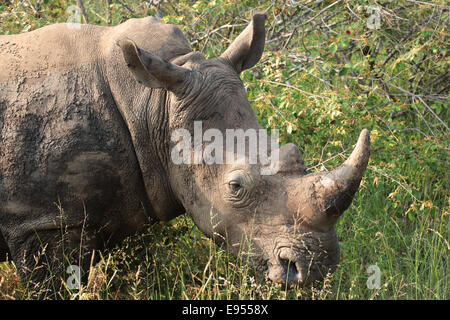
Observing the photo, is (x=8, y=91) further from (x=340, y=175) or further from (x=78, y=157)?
(x=340, y=175)

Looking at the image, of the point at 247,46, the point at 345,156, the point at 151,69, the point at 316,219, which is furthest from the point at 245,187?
the point at 345,156

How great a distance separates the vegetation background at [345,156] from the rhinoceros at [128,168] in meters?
0.34

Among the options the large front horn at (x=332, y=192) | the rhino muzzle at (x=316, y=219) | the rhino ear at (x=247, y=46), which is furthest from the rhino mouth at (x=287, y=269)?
the rhino ear at (x=247, y=46)

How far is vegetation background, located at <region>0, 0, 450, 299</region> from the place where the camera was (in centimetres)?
498

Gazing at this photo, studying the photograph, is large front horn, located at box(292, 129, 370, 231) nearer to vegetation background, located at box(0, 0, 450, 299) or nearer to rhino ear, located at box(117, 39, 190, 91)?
vegetation background, located at box(0, 0, 450, 299)

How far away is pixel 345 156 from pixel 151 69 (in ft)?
7.72

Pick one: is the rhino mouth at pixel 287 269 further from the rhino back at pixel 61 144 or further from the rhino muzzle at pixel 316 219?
the rhino back at pixel 61 144

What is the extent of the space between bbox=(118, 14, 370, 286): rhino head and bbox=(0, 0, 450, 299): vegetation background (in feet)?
1.04

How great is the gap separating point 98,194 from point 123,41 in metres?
1.00

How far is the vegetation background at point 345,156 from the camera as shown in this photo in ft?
16.4

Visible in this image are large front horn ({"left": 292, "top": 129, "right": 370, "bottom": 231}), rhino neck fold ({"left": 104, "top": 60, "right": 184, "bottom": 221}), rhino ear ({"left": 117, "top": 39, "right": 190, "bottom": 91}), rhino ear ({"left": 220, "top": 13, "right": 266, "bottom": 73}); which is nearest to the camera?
large front horn ({"left": 292, "top": 129, "right": 370, "bottom": 231})

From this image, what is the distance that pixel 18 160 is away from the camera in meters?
4.10

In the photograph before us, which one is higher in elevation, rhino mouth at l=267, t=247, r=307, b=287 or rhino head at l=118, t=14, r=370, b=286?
rhino head at l=118, t=14, r=370, b=286

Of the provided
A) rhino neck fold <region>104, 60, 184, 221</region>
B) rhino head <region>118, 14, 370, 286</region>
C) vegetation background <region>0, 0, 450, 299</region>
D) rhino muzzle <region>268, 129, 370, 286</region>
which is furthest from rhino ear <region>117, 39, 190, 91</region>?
vegetation background <region>0, 0, 450, 299</region>
